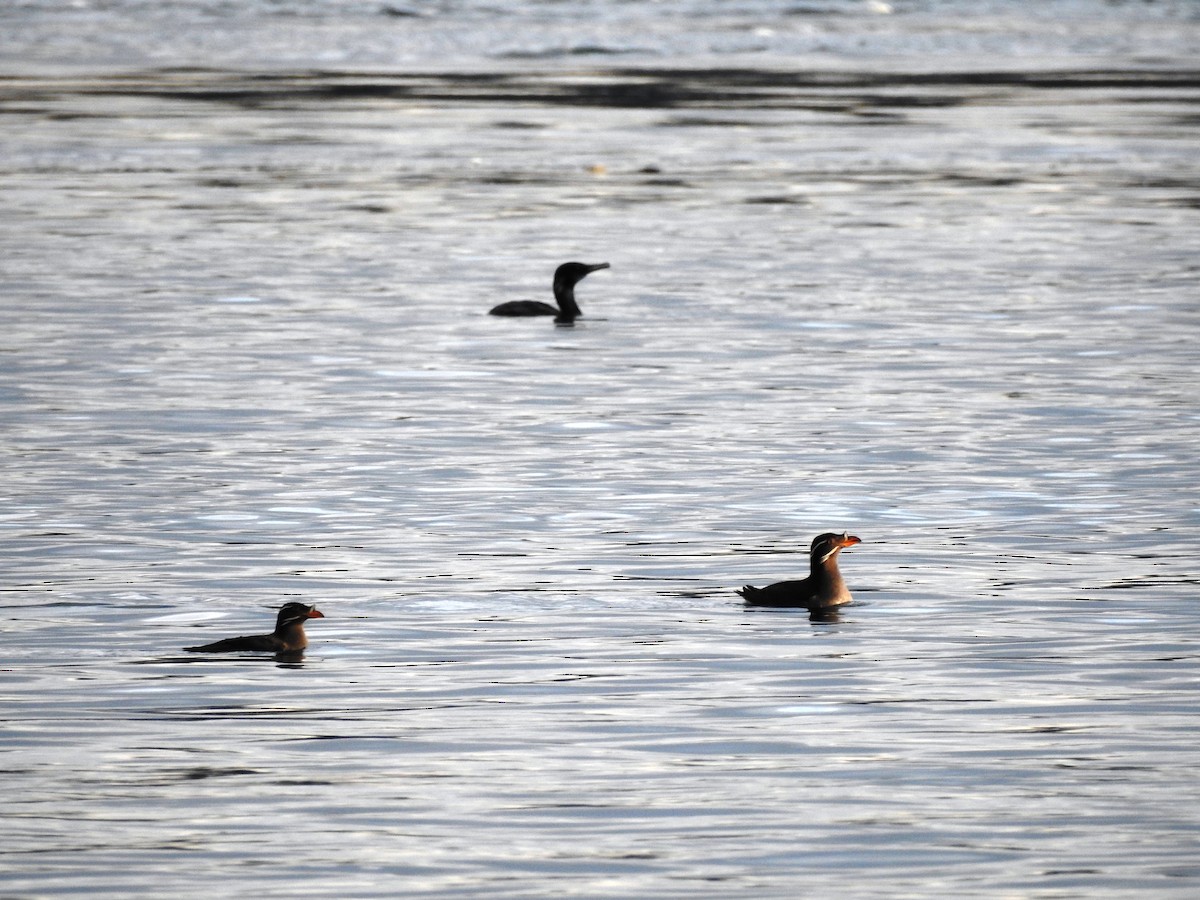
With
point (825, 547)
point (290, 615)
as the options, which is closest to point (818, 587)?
point (825, 547)

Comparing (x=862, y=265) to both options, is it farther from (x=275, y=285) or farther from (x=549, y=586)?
(x=549, y=586)

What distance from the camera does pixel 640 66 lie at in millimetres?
54844

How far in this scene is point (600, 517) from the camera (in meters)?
15.9

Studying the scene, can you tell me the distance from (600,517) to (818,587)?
2.91 meters

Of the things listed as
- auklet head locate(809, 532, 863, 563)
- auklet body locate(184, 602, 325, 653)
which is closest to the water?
auklet body locate(184, 602, 325, 653)

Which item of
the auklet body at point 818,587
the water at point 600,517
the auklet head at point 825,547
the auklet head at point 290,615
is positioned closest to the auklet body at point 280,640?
the auklet head at point 290,615

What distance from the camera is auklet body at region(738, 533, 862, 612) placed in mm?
13180

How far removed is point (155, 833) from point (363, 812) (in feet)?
2.62

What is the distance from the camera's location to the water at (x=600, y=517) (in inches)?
390

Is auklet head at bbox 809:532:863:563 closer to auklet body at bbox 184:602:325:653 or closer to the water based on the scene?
the water

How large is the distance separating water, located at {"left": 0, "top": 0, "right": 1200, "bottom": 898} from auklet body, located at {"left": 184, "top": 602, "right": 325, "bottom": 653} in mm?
118

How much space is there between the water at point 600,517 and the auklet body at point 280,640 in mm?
118

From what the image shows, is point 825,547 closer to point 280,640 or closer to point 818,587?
point 818,587

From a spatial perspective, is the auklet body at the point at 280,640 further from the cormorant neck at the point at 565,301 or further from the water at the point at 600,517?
the cormorant neck at the point at 565,301
